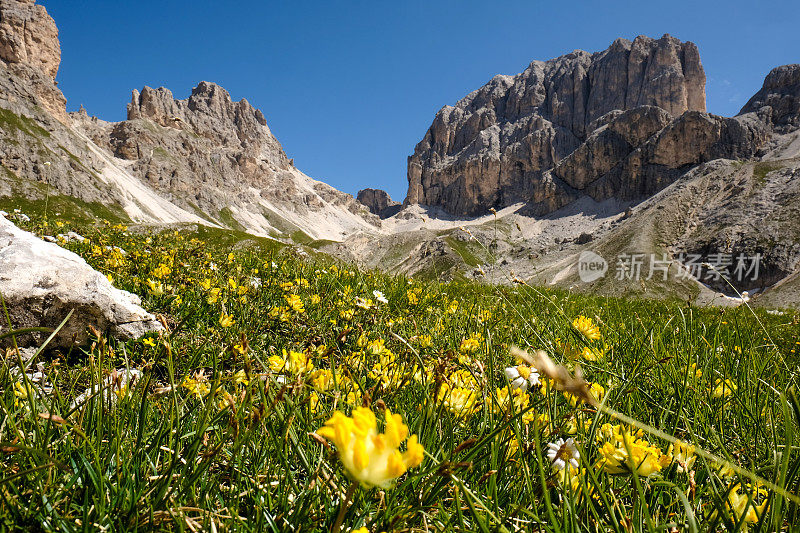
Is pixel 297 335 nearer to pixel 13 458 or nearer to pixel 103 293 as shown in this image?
pixel 103 293

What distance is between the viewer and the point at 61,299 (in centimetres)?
309

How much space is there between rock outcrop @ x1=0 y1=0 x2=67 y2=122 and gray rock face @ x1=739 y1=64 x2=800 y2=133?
23958 cm

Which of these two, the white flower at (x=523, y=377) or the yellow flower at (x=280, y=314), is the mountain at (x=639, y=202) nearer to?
A: the white flower at (x=523, y=377)

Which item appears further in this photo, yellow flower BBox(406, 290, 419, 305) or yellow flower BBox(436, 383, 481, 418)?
yellow flower BBox(406, 290, 419, 305)

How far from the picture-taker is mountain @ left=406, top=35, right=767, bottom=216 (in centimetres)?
11562

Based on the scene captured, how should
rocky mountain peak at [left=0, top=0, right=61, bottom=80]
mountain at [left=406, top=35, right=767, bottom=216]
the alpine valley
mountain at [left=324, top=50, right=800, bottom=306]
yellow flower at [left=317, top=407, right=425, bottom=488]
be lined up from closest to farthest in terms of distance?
1. yellow flower at [left=317, top=407, right=425, bottom=488]
2. mountain at [left=324, top=50, right=800, bottom=306]
3. the alpine valley
4. mountain at [left=406, top=35, right=767, bottom=216]
5. rocky mountain peak at [left=0, top=0, right=61, bottom=80]

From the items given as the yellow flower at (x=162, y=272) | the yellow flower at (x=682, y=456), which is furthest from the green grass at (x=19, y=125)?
the yellow flower at (x=682, y=456)

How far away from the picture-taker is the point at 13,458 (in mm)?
1272

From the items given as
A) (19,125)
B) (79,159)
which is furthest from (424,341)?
(79,159)

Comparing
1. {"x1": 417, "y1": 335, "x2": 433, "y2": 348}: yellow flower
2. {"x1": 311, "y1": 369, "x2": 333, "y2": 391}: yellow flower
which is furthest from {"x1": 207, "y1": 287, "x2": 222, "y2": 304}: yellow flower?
{"x1": 311, "y1": 369, "x2": 333, "y2": 391}: yellow flower

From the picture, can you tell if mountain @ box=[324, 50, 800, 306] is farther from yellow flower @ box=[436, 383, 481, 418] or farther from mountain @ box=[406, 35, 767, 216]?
yellow flower @ box=[436, 383, 481, 418]

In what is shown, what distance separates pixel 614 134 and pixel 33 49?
22754 cm

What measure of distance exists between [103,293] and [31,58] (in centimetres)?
22443

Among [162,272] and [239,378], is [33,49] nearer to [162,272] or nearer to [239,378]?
[162,272]
